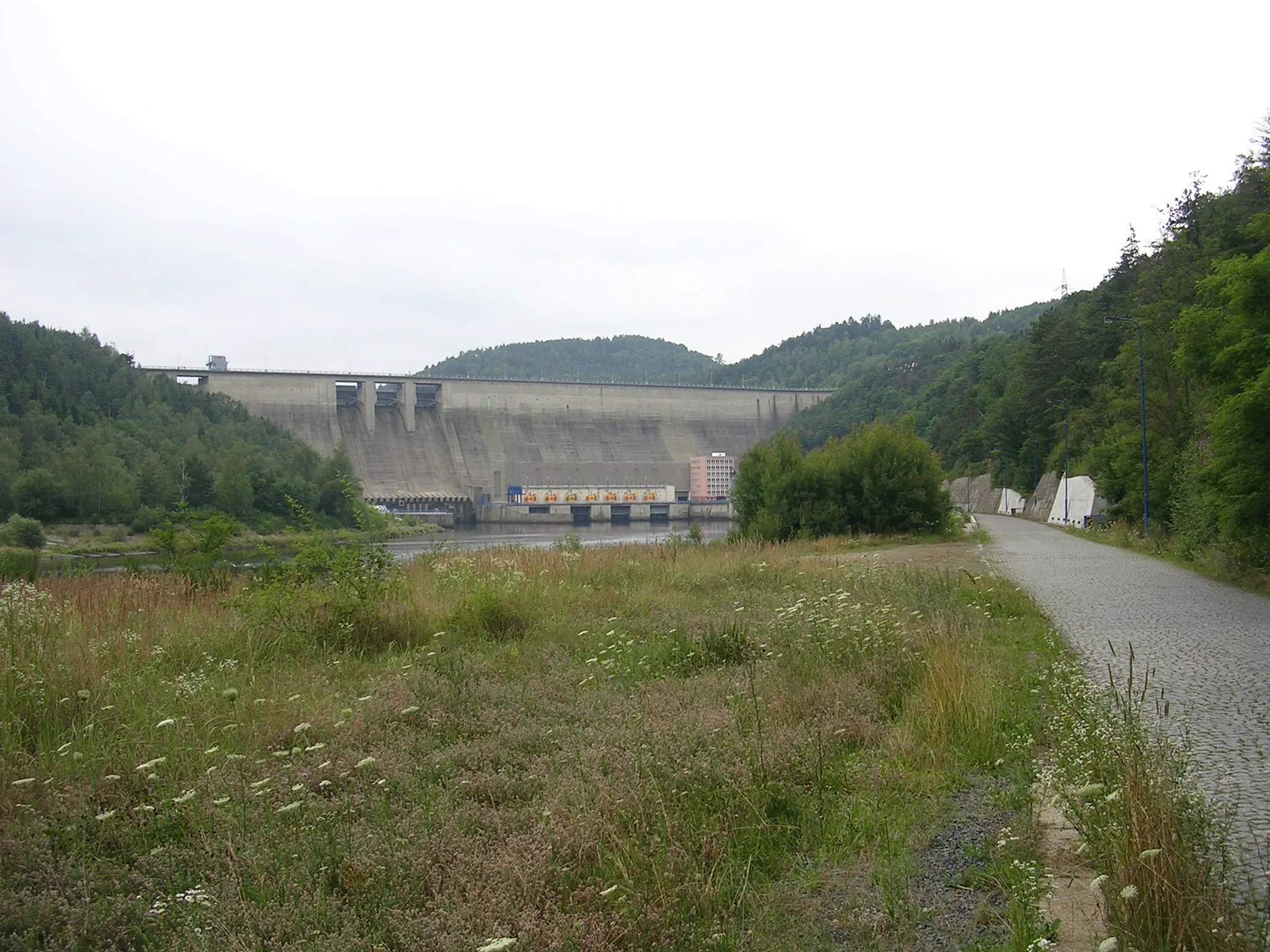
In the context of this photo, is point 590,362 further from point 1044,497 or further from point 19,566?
point 19,566

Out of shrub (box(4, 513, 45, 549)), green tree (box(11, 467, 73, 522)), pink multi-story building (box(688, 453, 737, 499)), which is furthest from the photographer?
pink multi-story building (box(688, 453, 737, 499))

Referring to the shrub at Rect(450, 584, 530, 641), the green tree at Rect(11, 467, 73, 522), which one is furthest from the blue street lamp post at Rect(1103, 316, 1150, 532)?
the green tree at Rect(11, 467, 73, 522)

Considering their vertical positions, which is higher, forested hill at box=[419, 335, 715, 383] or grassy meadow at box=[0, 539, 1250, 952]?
forested hill at box=[419, 335, 715, 383]

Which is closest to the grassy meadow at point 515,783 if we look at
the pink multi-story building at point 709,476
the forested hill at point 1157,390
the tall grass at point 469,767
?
the tall grass at point 469,767

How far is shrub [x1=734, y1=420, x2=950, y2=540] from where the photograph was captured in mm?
31531

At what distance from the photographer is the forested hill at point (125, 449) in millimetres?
44875

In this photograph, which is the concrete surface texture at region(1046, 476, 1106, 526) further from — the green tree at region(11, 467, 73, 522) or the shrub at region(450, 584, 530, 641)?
the green tree at region(11, 467, 73, 522)

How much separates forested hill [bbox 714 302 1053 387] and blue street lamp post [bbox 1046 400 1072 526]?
2557 inches

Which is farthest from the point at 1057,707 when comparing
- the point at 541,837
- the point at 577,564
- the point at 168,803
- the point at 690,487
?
the point at 690,487

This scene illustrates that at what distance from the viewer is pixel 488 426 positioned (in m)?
86.8

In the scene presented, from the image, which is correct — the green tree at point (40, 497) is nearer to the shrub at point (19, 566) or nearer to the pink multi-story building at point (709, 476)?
the shrub at point (19, 566)

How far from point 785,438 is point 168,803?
30860 millimetres

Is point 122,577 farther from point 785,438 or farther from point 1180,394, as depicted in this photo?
point 1180,394

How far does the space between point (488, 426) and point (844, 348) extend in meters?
79.3
